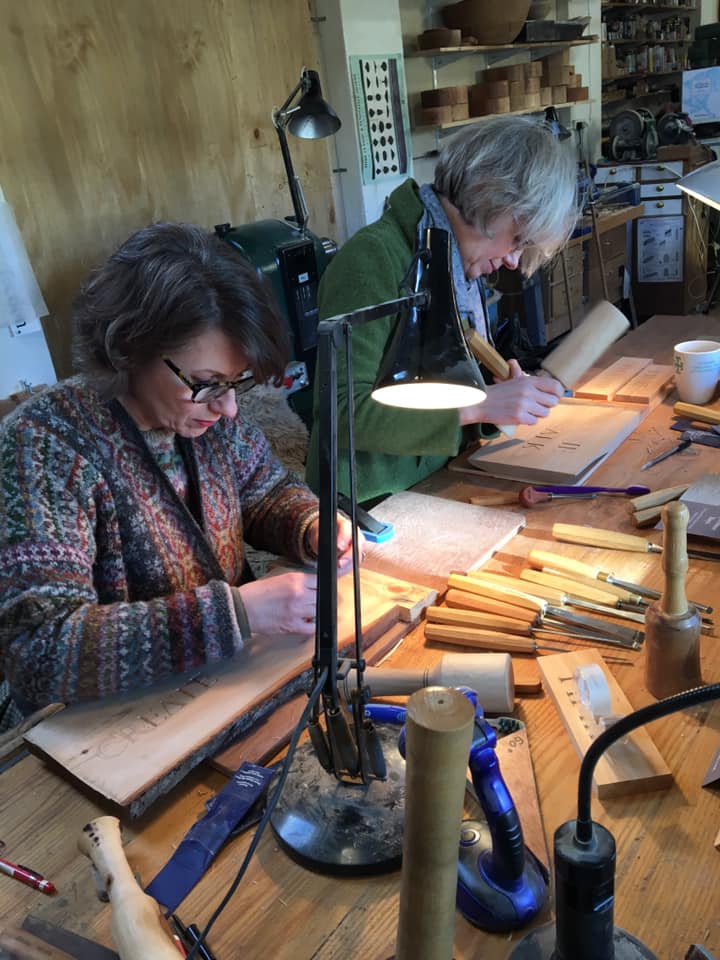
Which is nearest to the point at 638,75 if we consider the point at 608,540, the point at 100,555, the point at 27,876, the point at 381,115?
the point at 381,115

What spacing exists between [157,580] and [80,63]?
102 inches

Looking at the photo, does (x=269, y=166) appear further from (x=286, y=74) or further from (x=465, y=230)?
(x=465, y=230)

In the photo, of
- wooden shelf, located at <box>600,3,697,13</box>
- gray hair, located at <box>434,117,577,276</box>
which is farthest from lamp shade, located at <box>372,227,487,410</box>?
wooden shelf, located at <box>600,3,697,13</box>

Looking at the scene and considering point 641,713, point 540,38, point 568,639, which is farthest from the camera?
point 540,38

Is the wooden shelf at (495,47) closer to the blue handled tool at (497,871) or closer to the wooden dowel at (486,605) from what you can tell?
the wooden dowel at (486,605)

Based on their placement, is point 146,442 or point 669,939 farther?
point 146,442

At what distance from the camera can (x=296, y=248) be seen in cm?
333

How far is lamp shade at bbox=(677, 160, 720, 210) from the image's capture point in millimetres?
1346

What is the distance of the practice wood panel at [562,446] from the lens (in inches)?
66.1

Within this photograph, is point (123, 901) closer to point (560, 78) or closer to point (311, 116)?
point (311, 116)

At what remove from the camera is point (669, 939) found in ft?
2.37

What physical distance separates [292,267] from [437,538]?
7.10ft

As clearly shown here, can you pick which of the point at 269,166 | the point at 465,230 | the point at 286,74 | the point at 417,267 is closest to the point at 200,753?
the point at 417,267

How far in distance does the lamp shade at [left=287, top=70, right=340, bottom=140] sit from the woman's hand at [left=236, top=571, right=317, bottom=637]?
2508mm
